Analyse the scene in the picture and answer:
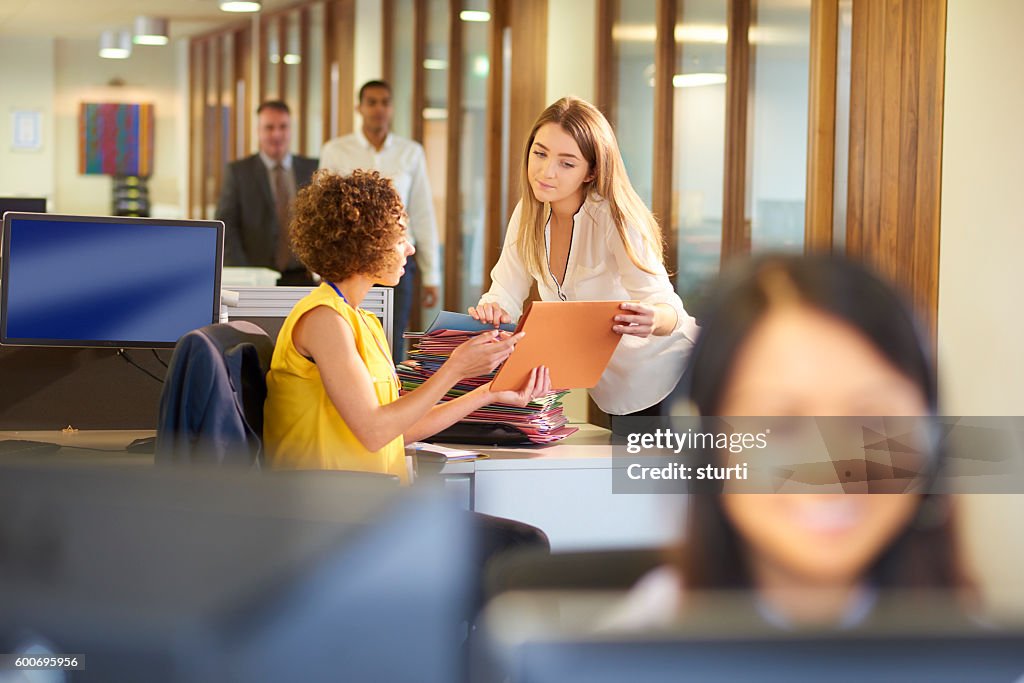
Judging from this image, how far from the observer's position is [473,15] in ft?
23.1

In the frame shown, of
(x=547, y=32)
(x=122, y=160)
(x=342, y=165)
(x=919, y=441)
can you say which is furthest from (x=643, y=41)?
(x=122, y=160)

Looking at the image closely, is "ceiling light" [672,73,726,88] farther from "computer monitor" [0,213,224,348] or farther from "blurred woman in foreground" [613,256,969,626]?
"blurred woman in foreground" [613,256,969,626]

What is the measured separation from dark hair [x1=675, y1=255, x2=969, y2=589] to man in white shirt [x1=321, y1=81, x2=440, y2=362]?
553cm

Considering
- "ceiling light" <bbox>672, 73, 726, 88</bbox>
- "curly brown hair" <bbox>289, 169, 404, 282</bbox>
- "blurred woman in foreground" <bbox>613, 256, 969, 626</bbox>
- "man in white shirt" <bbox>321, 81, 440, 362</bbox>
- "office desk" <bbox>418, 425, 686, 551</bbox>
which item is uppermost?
"ceiling light" <bbox>672, 73, 726, 88</bbox>

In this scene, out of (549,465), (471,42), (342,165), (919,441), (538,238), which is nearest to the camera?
(919,441)

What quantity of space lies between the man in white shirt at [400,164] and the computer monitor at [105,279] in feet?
11.1

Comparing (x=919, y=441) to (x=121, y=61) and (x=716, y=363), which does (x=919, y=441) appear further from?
(x=121, y=61)

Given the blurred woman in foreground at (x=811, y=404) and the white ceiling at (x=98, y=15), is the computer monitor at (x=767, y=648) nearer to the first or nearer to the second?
the blurred woman in foreground at (x=811, y=404)

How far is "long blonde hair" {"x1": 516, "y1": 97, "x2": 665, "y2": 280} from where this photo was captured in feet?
8.66

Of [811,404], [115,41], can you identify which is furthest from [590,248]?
[115,41]

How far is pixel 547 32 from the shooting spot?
249 inches

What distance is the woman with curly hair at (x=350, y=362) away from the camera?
2.14 meters

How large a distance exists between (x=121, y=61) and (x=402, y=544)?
41.6 ft

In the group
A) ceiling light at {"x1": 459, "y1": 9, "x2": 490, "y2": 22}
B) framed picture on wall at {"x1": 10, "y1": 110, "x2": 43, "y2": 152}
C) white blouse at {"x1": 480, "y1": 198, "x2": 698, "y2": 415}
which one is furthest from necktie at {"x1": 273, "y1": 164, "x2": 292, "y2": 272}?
framed picture on wall at {"x1": 10, "y1": 110, "x2": 43, "y2": 152}
